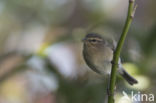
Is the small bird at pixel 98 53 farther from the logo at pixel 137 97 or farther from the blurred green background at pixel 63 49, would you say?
the blurred green background at pixel 63 49

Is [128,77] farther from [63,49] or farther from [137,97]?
[63,49]

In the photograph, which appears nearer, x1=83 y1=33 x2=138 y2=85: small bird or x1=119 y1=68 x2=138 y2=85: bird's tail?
x1=83 y1=33 x2=138 y2=85: small bird

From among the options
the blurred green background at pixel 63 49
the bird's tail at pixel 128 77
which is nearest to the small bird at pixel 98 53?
the bird's tail at pixel 128 77

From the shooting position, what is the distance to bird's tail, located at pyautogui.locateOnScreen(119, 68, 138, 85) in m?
2.33

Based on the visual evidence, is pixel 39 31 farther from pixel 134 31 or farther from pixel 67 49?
pixel 134 31

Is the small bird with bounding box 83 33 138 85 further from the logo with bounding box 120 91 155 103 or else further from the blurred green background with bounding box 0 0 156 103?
the blurred green background with bounding box 0 0 156 103

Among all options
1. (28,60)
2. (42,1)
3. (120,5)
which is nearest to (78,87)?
(28,60)

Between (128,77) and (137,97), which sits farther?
(128,77)

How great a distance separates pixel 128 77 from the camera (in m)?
2.41

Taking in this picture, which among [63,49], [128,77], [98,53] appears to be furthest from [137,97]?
[63,49]

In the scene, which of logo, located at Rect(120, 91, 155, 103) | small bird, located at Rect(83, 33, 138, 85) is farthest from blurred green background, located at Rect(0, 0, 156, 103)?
small bird, located at Rect(83, 33, 138, 85)

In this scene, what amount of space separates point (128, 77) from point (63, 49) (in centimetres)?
131

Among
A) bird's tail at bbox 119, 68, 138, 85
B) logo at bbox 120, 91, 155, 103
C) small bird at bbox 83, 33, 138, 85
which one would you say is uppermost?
small bird at bbox 83, 33, 138, 85

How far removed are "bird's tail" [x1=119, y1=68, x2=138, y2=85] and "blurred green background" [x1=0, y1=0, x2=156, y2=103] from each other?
0.21ft
